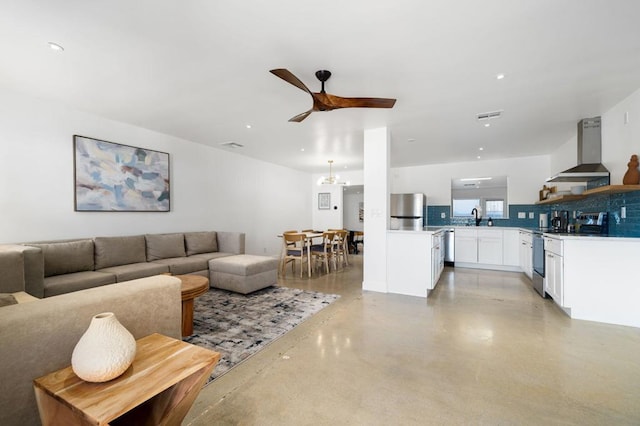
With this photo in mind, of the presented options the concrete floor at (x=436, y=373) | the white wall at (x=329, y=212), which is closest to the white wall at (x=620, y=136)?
the concrete floor at (x=436, y=373)

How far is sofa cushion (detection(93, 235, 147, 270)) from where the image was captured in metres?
3.63

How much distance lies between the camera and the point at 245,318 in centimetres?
310

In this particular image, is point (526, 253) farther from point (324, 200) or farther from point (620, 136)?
point (324, 200)

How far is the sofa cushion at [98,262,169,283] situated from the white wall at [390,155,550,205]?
5698mm

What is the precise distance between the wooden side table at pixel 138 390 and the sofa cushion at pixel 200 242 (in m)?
3.61

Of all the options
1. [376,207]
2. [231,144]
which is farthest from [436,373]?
[231,144]

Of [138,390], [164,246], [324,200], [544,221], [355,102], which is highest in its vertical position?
[355,102]

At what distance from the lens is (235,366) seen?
7.05 ft

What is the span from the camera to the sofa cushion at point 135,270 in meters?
3.36

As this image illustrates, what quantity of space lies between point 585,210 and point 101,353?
5.80 m

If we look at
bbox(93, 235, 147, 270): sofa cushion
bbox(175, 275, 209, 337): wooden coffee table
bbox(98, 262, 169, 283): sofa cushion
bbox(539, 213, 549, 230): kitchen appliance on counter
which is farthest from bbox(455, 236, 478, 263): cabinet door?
bbox(93, 235, 147, 270): sofa cushion

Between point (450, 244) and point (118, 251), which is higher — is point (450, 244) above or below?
below

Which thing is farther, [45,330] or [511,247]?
[511,247]

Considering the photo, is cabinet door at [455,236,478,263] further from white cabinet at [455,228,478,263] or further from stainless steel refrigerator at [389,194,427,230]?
stainless steel refrigerator at [389,194,427,230]
